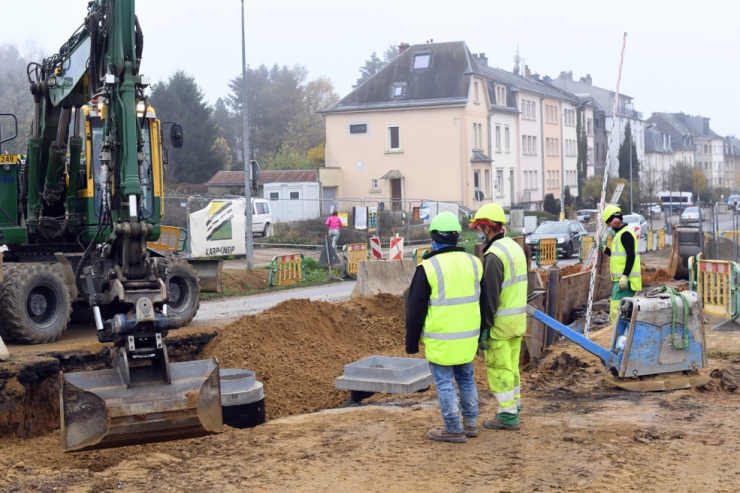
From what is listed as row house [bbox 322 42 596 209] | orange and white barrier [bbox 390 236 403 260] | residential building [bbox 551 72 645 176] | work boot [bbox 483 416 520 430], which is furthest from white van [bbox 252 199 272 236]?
residential building [bbox 551 72 645 176]

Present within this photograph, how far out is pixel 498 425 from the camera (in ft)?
25.4

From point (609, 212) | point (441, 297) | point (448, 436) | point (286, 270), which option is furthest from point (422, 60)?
point (448, 436)

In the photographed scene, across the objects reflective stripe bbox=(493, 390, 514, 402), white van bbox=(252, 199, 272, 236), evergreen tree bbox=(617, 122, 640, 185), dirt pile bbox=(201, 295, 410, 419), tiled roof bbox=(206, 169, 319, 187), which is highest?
evergreen tree bbox=(617, 122, 640, 185)

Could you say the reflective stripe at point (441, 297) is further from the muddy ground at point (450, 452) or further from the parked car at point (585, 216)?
the parked car at point (585, 216)

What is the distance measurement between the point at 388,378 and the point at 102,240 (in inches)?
140

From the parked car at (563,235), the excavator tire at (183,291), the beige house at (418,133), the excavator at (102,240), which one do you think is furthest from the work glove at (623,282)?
the beige house at (418,133)

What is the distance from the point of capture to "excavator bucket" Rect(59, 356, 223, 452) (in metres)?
7.66

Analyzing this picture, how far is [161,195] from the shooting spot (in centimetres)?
1366

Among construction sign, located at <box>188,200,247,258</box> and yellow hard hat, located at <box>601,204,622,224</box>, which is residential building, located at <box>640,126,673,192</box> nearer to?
construction sign, located at <box>188,200,247,258</box>

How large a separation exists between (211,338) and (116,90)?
17.0ft

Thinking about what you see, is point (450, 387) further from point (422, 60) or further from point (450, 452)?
point (422, 60)

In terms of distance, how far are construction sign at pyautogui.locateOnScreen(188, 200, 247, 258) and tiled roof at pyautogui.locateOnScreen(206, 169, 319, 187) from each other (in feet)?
79.2

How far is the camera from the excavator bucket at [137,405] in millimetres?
7656

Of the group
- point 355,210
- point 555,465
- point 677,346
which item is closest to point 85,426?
point 555,465
